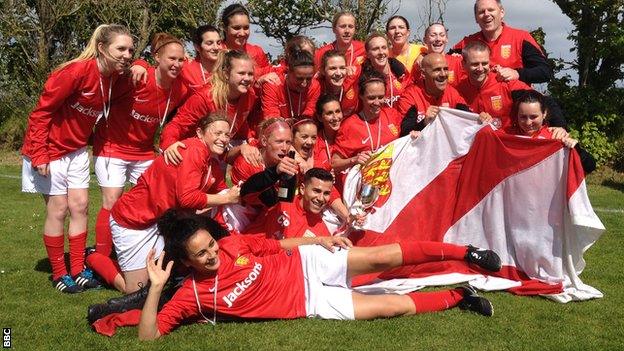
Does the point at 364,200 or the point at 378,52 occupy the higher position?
the point at 378,52

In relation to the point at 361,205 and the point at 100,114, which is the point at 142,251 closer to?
the point at 100,114

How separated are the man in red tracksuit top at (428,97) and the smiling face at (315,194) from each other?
1.19m

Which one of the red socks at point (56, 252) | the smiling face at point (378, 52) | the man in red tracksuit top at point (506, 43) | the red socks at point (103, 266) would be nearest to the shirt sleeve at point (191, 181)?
the red socks at point (103, 266)

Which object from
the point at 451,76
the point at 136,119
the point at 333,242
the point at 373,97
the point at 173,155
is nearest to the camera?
the point at 333,242

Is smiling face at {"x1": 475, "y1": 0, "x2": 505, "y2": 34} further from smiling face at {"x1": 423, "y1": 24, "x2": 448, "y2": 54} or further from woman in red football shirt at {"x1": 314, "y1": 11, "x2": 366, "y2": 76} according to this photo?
woman in red football shirt at {"x1": 314, "y1": 11, "x2": 366, "y2": 76}

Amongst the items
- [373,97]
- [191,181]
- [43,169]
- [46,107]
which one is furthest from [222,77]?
[43,169]

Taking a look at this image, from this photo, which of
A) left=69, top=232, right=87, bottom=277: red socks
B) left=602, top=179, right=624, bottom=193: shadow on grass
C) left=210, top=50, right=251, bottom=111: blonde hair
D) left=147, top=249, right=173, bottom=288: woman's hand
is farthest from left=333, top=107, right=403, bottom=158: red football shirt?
left=602, top=179, right=624, bottom=193: shadow on grass

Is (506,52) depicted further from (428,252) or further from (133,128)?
(133,128)

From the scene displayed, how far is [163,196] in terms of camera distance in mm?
5328

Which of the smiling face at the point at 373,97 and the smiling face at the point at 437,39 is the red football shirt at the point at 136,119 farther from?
the smiling face at the point at 437,39

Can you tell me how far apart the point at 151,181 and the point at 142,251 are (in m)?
0.72

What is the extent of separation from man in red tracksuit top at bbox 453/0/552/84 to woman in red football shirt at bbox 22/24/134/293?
373 centimetres

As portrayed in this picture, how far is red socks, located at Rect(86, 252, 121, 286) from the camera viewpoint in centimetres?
590

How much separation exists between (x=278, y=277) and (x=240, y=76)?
2.05 m
